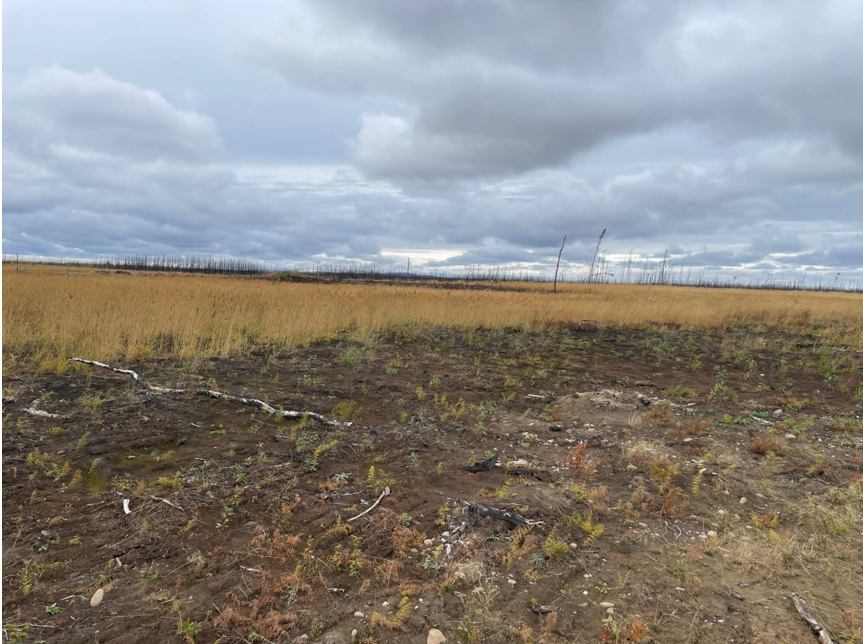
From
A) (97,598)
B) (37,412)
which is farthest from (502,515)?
(37,412)

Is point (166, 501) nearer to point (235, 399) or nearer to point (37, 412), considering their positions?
point (235, 399)

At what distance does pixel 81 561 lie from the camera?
106 inches

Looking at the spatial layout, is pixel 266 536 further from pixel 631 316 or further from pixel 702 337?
pixel 631 316

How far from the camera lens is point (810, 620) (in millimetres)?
2273

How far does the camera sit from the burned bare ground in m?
2.34

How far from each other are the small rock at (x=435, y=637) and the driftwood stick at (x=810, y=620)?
68.2 inches

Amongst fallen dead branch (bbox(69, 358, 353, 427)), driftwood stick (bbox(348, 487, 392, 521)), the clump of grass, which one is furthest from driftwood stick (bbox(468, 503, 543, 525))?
the clump of grass

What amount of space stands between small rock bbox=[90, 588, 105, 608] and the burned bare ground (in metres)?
0.02

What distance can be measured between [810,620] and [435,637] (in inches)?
71.0

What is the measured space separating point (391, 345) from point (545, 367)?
3.16 meters

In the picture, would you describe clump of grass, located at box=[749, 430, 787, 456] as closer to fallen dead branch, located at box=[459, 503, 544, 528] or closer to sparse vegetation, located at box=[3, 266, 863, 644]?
sparse vegetation, located at box=[3, 266, 863, 644]

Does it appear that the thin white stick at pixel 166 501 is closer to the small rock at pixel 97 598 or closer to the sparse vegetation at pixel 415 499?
the sparse vegetation at pixel 415 499

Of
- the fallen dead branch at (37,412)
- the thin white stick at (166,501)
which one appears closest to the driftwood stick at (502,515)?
the thin white stick at (166,501)

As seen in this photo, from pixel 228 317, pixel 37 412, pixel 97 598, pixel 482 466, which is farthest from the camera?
pixel 228 317
